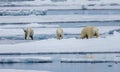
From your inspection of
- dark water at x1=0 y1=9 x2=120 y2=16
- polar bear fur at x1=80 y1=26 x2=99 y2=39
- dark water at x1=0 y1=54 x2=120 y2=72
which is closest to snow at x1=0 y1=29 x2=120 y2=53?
polar bear fur at x1=80 y1=26 x2=99 y2=39

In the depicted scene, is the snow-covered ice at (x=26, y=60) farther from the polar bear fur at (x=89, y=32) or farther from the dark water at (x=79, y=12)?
the dark water at (x=79, y=12)

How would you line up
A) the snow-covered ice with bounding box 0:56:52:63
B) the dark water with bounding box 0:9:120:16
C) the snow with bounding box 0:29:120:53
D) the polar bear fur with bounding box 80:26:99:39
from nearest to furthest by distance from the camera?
the snow-covered ice with bounding box 0:56:52:63 → the snow with bounding box 0:29:120:53 → the polar bear fur with bounding box 80:26:99:39 → the dark water with bounding box 0:9:120:16

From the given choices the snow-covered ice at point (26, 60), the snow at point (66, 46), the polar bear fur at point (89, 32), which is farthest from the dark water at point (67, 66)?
the polar bear fur at point (89, 32)

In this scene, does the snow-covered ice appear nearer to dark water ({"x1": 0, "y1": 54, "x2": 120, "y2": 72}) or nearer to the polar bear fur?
dark water ({"x1": 0, "y1": 54, "x2": 120, "y2": 72})

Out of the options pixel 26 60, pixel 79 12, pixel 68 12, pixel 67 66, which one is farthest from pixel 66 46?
pixel 68 12

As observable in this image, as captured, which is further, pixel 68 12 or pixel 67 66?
pixel 68 12

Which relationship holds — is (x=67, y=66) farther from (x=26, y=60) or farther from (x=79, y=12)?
(x=79, y=12)

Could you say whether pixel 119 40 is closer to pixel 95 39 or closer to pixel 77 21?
pixel 95 39

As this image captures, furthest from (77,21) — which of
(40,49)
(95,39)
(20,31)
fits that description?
(40,49)

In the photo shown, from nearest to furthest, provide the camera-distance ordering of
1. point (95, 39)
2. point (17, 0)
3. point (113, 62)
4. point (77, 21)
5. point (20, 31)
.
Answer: point (113, 62)
point (95, 39)
point (20, 31)
point (77, 21)
point (17, 0)

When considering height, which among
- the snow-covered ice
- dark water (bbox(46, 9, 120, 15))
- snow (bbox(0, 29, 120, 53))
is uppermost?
the snow-covered ice

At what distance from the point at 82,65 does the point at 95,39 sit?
8.84 ft

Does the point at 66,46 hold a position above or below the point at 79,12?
above

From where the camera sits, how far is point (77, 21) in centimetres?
1595
